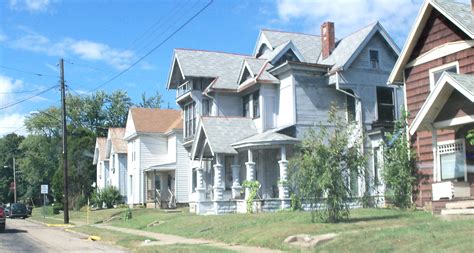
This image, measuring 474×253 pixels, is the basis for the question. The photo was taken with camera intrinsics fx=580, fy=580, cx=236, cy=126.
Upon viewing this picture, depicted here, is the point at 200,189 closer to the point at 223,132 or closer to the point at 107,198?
the point at 223,132

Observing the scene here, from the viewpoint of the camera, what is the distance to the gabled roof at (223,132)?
96.9 feet

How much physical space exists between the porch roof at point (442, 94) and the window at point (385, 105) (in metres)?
13.8

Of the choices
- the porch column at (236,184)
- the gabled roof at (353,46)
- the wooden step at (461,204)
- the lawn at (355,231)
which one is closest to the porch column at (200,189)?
the porch column at (236,184)

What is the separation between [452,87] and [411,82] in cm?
537

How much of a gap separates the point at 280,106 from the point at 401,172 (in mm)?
10764

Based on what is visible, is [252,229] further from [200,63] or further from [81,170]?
[81,170]

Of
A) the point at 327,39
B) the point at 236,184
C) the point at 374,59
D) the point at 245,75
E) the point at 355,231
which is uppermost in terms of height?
the point at 327,39

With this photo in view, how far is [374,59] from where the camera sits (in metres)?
31.7

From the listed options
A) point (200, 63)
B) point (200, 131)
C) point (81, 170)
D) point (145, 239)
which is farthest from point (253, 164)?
point (81, 170)

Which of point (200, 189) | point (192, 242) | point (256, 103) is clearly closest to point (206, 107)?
point (256, 103)

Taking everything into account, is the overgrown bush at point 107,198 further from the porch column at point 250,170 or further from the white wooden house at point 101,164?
the porch column at point 250,170

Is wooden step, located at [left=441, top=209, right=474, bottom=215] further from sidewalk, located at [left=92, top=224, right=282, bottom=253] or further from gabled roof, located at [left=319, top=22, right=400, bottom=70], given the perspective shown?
gabled roof, located at [left=319, top=22, right=400, bottom=70]

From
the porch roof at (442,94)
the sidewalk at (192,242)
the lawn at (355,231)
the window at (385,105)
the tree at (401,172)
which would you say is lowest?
the sidewalk at (192,242)

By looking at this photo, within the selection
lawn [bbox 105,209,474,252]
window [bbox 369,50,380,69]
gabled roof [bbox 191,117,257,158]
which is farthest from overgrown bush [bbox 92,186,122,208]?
window [bbox 369,50,380,69]
